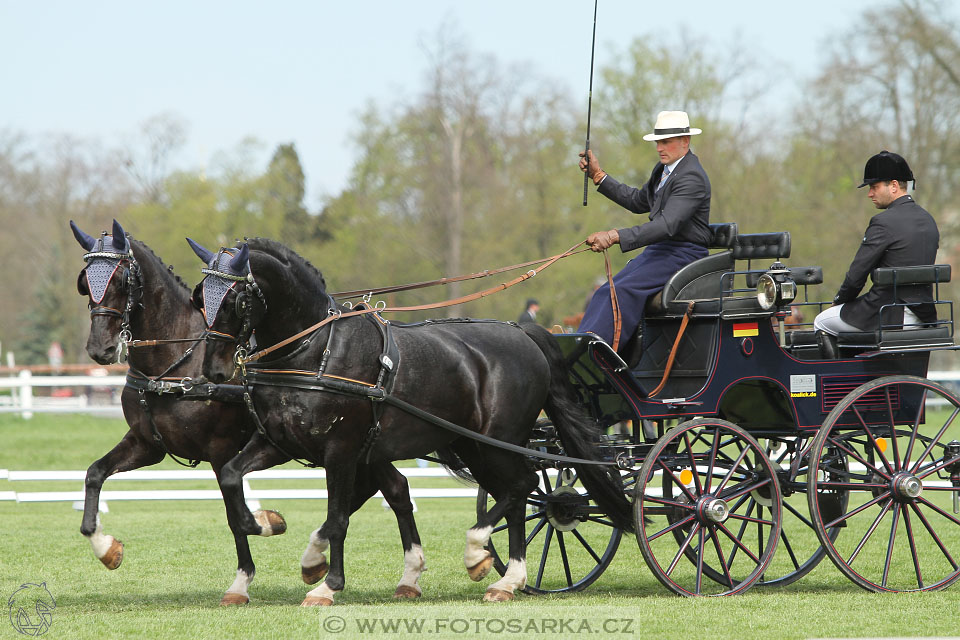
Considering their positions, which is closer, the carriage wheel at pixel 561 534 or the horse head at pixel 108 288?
the horse head at pixel 108 288

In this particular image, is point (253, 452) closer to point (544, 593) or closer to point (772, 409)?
point (544, 593)

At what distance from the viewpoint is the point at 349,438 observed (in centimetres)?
614

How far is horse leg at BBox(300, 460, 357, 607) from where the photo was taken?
6004 mm

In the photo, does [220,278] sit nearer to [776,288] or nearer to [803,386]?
[776,288]

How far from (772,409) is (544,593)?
185cm

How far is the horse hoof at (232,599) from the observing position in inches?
248

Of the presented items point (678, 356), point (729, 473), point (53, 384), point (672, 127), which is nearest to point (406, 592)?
point (729, 473)

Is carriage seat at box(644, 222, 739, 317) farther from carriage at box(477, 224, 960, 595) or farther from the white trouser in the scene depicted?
the white trouser

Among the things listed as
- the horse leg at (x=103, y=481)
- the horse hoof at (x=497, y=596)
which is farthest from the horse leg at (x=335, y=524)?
the horse leg at (x=103, y=481)

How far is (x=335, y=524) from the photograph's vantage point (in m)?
6.07

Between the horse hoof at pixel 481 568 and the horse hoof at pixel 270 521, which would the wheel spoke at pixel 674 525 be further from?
the horse hoof at pixel 270 521

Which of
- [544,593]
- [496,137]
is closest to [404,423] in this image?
[544,593]

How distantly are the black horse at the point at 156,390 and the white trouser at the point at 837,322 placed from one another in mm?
2830

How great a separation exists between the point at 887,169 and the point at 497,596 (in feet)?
11.4
